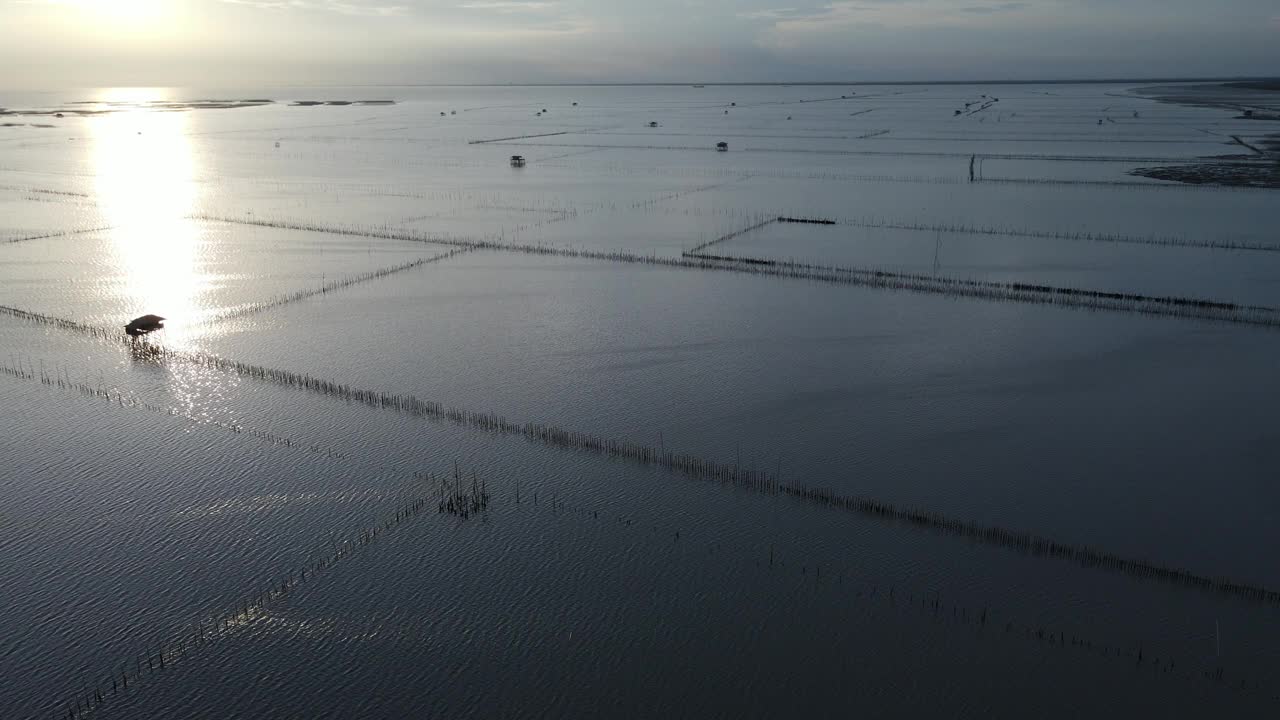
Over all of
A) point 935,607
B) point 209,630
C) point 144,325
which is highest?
point 144,325

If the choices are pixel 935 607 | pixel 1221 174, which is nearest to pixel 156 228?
pixel 935 607

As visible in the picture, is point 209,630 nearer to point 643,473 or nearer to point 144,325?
point 643,473

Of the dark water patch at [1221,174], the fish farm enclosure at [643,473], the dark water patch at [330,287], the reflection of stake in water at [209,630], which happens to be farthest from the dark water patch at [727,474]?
the dark water patch at [1221,174]

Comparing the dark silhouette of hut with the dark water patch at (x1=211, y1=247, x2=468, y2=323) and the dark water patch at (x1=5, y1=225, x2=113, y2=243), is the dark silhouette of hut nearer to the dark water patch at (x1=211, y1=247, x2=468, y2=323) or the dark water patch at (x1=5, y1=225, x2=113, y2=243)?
the dark water patch at (x1=211, y1=247, x2=468, y2=323)

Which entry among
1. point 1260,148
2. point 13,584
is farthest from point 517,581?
point 1260,148

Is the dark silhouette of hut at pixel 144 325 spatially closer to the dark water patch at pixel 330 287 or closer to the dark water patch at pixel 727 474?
the dark water patch at pixel 727 474

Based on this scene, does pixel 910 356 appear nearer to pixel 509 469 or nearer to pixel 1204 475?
pixel 1204 475
